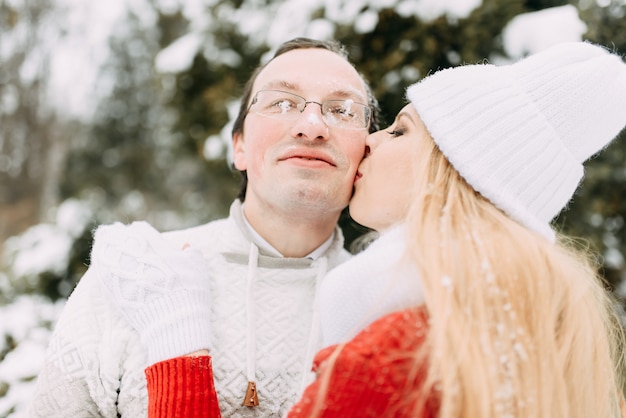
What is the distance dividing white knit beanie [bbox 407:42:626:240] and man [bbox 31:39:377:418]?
43 cm

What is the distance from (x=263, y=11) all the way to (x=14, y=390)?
105 inches

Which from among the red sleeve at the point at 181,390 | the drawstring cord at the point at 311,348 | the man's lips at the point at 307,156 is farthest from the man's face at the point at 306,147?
the red sleeve at the point at 181,390

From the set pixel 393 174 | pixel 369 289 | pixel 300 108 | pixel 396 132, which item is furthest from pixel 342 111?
pixel 369 289

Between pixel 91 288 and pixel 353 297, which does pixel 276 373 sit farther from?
pixel 91 288

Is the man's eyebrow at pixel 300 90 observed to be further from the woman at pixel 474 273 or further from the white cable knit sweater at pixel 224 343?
the white cable knit sweater at pixel 224 343

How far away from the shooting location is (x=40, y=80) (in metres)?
8.27

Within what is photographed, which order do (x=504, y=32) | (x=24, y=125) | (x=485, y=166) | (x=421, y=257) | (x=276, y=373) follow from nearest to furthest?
1. (x=421, y=257)
2. (x=485, y=166)
3. (x=276, y=373)
4. (x=504, y=32)
5. (x=24, y=125)

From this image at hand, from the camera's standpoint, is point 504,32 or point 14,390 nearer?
point 14,390

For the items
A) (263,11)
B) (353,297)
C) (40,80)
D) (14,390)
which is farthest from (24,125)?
(353,297)

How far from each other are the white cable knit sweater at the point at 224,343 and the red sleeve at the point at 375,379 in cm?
57

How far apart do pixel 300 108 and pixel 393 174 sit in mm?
449

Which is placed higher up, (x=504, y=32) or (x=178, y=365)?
(x=504, y=32)

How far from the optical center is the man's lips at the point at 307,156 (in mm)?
1810

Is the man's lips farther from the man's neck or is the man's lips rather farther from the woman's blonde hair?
the woman's blonde hair
